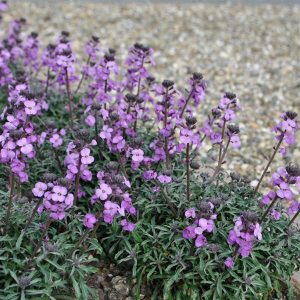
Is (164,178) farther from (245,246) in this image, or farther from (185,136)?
(245,246)

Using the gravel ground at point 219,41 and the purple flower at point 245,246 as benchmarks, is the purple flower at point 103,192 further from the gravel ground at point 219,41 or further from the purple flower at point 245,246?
the gravel ground at point 219,41

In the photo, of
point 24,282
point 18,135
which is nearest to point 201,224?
point 24,282

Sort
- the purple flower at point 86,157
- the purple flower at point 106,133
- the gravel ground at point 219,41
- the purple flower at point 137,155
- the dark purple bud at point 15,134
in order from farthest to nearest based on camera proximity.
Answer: the gravel ground at point 219,41
the purple flower at point 106,133
the purple flower at point 137,155
the dark purple bud at point 15,134
the purple flower at point 86,157

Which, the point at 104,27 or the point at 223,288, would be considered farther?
the point at 104,27

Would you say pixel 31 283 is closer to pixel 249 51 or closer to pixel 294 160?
pixel 294 160

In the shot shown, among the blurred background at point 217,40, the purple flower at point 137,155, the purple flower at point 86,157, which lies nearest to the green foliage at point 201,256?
the purple flower at point 137,155

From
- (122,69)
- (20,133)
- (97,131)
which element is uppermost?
(20,133)

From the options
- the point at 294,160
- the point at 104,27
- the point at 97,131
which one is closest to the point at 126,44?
the point at 104,27
